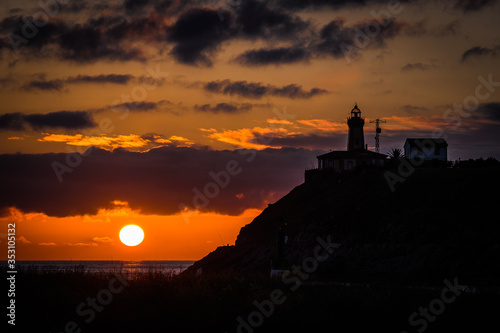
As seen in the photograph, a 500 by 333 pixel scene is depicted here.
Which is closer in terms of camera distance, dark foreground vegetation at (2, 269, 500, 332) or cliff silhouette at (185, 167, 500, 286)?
dark foreground vegetation at (2, 269, 500, 332)

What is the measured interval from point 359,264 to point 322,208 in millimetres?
19465

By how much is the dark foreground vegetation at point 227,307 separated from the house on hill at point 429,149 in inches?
2958

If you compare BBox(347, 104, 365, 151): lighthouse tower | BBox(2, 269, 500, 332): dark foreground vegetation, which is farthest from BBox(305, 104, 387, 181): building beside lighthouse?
BBox(2, 269, 500, 332): dark foreground vegetation

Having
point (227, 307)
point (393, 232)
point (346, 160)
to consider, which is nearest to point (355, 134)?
point (346, 160)

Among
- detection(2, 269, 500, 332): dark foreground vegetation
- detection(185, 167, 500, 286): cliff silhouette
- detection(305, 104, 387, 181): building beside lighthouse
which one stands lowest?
detection(2, 269, 500, 332): dark foreground vegetation

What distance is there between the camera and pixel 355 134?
11094 centimetres

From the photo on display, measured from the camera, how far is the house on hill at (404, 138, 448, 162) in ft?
341

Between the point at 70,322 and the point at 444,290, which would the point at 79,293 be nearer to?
the point at 70,322

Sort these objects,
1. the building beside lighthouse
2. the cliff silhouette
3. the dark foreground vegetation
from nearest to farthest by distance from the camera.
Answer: the dark foreground vegetation, the cliff silhouette, the building beside lighthouse

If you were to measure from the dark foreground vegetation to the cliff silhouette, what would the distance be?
39.5ft

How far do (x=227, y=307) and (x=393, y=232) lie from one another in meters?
34.7

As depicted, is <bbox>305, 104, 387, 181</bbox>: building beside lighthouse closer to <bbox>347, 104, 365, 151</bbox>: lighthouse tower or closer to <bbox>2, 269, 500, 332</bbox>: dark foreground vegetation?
<bbox>347, 104, 365, 151</bbox>: lighthouse tower

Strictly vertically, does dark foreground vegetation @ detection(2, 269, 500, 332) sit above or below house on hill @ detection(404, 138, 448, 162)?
below

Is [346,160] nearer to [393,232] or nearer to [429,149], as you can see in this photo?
[429,149]
